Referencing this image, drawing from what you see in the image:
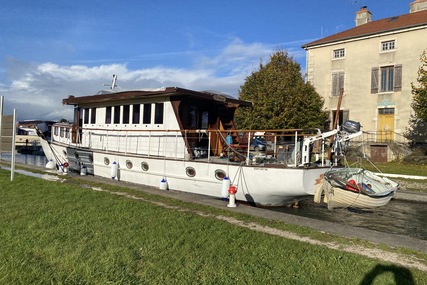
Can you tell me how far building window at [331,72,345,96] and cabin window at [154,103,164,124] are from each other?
83.0 feet

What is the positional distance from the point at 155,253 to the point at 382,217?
31.0 ft

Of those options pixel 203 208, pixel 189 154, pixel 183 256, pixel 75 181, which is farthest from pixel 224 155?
pixel 183 256

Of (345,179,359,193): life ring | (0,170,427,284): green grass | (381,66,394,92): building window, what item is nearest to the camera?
(0,170,427,284): green grass

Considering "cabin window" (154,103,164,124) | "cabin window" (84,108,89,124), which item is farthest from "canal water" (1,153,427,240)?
"cabin window" (84,108,89,124)

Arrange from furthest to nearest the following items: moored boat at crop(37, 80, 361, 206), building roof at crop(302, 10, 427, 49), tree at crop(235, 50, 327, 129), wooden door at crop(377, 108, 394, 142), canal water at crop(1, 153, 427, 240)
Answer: wooden door at crop(377, 108, 394, 142)
building roof at crop(302, 10, 427, 49)
tree at crop(235, 50, 327, 129)
canal water at crop(1, 153, 427, 240)
moored boat at crop(37, 80, 361, 206)

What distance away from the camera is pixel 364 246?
5844mm

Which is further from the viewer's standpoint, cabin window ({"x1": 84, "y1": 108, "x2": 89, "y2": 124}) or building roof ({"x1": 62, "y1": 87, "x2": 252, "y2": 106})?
cabin window ({"x1": 84, "y1": 108, "x2": 89, "y2": 124})

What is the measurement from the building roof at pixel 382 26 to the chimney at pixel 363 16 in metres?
1.77

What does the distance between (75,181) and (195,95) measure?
206 inches

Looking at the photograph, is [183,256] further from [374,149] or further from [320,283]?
[374,149]

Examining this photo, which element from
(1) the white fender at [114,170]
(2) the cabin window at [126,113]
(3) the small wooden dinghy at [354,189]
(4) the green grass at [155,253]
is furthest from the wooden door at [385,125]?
(4) the green grass at [155,253]

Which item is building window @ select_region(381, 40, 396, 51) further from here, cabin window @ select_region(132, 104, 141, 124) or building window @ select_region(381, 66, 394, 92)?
cabin window @ select_region(132, 104, 141, 124)

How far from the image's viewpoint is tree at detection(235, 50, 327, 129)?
29.9 metres

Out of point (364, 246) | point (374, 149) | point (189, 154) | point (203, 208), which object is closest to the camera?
point (364, 246)
